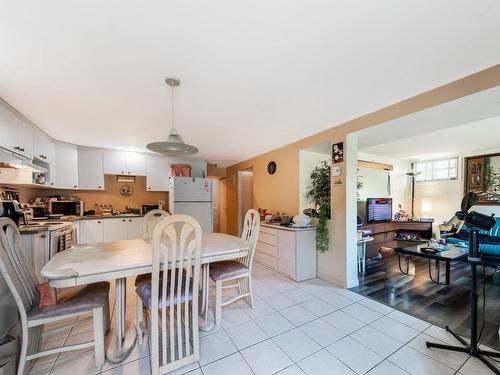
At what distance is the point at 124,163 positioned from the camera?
455cm

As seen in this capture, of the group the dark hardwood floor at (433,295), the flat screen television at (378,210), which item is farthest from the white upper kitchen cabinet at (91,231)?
the flat screen television at (378,210)

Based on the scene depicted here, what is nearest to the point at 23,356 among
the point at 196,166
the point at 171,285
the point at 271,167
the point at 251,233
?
the point at 171,285

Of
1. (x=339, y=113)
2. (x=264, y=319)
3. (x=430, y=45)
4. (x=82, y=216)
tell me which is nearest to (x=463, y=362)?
(x=264, y=319)

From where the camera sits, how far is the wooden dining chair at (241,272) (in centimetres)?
212

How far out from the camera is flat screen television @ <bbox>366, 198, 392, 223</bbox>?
4.65 meters

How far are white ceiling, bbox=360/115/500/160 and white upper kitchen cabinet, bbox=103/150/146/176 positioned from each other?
16.1 feet

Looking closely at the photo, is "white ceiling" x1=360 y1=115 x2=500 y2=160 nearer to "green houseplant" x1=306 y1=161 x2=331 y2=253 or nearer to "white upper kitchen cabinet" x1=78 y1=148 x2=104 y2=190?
"green houseplant" x1=306 y1=161 x2=331 y2=253

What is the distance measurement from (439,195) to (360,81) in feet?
17.3

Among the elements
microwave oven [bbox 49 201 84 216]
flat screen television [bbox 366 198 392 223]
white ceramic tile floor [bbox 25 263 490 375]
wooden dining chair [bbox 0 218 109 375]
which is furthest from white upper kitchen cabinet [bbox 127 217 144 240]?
flat screen television [bbox 366 198 392 223]

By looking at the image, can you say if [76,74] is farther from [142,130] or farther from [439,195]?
[439,195]

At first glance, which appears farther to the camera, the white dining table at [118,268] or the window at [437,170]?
the window at [437,170]

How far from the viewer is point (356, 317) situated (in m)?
2.19

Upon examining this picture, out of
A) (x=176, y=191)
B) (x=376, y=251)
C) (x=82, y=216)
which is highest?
(x=176, y=191)

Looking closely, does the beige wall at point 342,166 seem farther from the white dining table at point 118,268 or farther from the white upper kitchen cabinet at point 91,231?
the white upper kitchen cabinet at point 91,231
